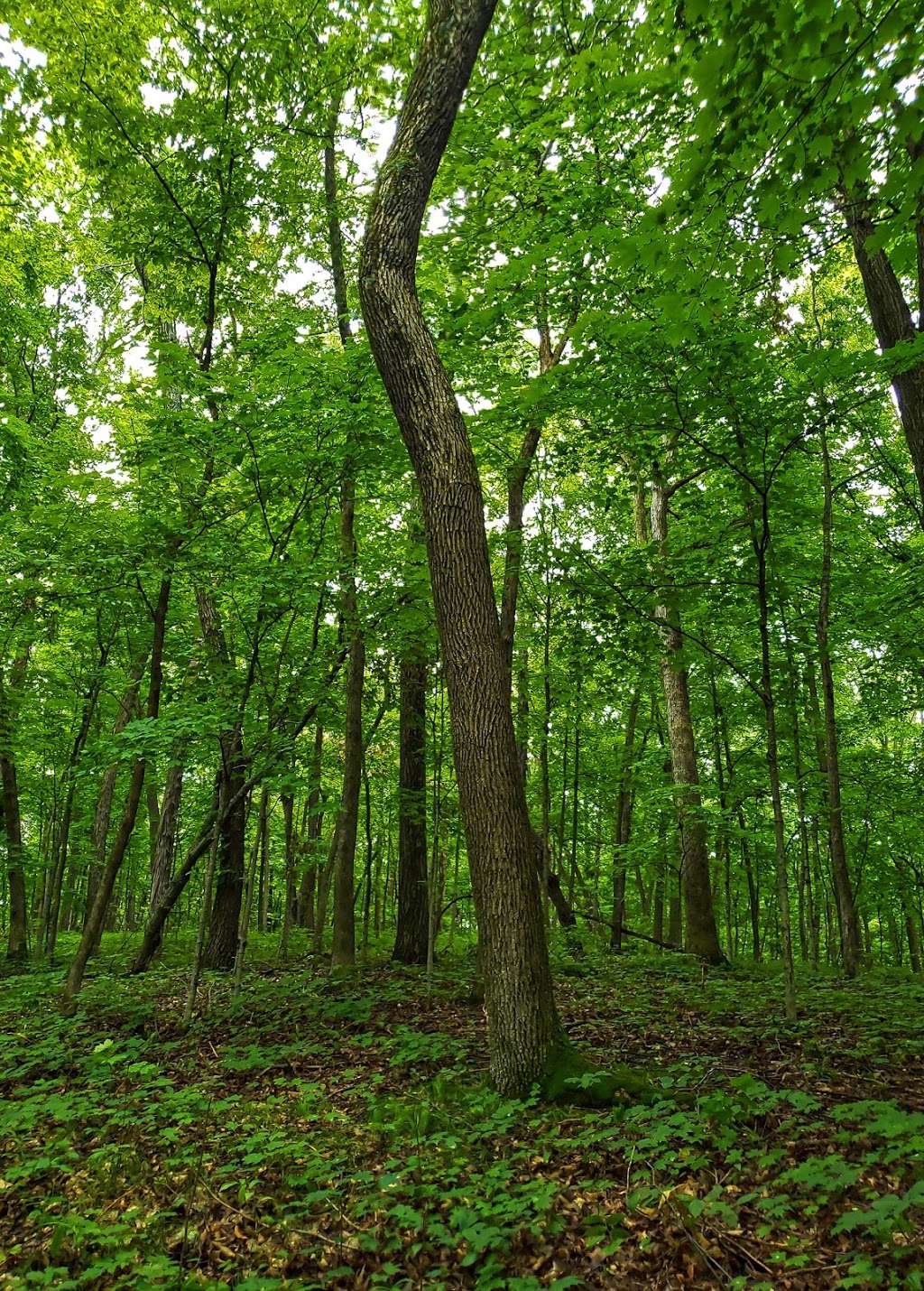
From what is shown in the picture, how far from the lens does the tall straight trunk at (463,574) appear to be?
4426 mm

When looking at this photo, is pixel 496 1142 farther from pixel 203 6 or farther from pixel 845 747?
pixel 845 747

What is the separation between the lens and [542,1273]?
2838 mm

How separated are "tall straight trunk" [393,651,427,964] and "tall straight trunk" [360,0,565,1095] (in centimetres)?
582

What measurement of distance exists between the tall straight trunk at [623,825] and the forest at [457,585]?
0.86 m

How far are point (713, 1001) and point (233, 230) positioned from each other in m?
10.9

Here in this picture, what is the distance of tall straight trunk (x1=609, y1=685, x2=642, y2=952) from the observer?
1248 cm

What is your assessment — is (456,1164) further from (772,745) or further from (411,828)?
(411,828)

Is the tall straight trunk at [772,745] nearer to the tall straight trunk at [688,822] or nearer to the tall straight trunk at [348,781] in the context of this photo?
the tall straight trunk at [688,822]

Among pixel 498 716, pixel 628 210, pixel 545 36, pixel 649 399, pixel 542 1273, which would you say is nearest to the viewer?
pixel 542 1273

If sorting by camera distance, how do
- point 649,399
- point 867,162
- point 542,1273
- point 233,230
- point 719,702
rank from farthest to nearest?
point 719,702 < point 233,230 < point 649,399 < point 867,162 < point 542,1273

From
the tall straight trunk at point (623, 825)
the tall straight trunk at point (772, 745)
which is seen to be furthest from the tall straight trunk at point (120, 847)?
the tall straight trunk at point (623, 825)

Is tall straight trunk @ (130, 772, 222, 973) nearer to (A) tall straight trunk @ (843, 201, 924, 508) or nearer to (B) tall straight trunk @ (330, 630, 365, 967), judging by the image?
(B) tall straight trunk @ (330, 630, 365, 967)

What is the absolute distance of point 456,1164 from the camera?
3705 mm

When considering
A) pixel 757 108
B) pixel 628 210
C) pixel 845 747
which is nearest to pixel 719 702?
pixel 845 747
